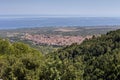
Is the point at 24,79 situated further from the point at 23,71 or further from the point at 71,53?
the point at 71,53

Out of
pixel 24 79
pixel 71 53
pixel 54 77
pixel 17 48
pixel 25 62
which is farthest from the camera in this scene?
pixel 71 53

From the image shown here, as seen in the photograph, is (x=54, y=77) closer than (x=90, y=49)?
Yes

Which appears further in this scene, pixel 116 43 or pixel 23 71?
pixel 116 43

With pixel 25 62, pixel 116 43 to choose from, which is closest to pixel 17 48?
pixel 116 43

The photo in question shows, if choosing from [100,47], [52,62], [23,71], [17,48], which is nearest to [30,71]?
[23,71]

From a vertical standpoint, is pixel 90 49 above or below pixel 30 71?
below

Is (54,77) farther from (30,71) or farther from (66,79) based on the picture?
(30,71)

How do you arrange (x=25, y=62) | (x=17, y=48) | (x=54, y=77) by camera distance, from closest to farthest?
(x=54, y=77)
(x=25, y=62)
(x=17, y=48)

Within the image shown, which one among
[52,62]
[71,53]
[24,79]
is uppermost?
[52,62]

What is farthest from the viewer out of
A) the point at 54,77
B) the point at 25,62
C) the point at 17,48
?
the point at 17,48
